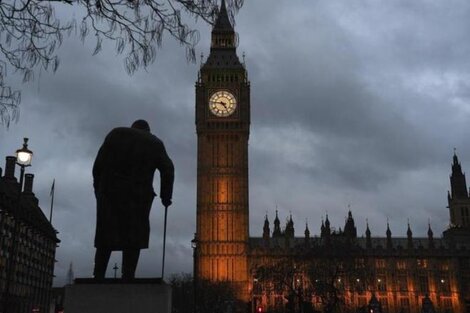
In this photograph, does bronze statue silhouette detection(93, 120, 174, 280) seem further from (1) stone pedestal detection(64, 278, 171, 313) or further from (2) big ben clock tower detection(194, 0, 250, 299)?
(2) big ben clock tower detection(194, 0, 250, 299)

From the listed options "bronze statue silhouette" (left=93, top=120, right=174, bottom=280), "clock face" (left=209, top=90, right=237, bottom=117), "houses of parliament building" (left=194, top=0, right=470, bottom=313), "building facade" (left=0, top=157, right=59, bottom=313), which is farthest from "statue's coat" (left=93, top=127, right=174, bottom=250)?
"clock face" (left=209, top=90, right=237, bottom=117)

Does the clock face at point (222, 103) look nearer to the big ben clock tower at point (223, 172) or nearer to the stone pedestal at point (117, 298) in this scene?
the big ben clock tower at point (223, 172)

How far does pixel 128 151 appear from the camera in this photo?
10.7 meters

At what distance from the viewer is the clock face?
11038cm

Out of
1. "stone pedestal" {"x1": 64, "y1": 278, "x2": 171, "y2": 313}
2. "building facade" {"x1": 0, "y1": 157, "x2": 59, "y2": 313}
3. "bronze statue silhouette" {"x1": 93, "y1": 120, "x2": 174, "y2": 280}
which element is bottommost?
"stone pedestal" {"x1": 64, "y1": 278, "x2": 171, "y2": 313}

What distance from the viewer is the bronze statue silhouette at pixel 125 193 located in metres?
10.5

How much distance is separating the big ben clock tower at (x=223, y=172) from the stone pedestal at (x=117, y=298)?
309 ft

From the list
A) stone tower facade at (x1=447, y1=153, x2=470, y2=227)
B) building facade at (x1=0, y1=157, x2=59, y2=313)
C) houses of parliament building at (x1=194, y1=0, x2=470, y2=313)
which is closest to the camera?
building facade at (x1=0, y1=157, x2=59, y2=313)

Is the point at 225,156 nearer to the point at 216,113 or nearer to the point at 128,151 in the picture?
the point at 216,113

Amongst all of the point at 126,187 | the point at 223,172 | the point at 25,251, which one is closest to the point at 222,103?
the point at 223,172

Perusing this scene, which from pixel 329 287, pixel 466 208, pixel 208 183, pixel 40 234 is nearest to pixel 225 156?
pixel 208 183

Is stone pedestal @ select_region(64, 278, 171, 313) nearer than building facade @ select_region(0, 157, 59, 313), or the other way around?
stone pedestal @ select_region(64, 278, 171, 313)

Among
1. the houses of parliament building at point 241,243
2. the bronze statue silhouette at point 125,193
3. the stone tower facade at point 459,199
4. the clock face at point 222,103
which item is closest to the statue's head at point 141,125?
the bronze statue silhouette at point 125,193

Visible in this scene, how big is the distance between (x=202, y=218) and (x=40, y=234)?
95.7 ft
